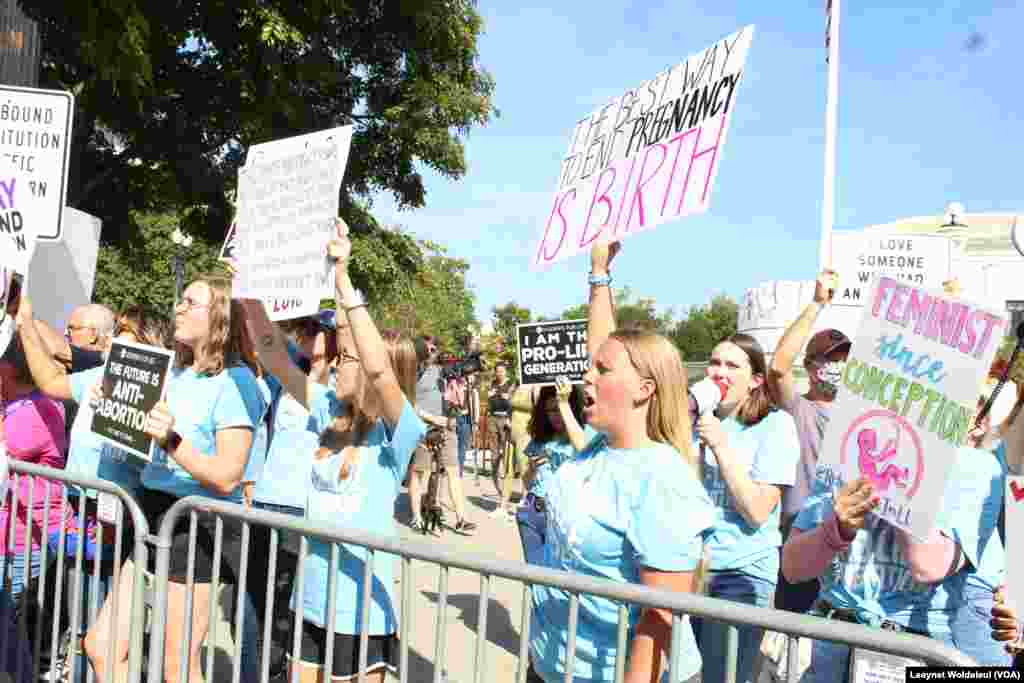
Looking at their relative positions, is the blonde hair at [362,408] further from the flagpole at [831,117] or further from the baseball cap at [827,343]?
Result: the flagpole at [831,117]

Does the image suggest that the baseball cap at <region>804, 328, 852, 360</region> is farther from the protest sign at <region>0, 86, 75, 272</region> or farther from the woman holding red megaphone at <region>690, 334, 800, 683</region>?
Result: the protest sign at <region>0, 86, 75, 272</region>

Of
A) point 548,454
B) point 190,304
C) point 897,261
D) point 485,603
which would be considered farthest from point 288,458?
point 897,261

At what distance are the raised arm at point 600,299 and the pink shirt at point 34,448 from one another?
6.99ft

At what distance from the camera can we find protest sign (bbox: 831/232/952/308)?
6.30 m

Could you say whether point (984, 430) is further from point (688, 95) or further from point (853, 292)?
point (853, 292)

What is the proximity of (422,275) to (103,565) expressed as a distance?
1469cm

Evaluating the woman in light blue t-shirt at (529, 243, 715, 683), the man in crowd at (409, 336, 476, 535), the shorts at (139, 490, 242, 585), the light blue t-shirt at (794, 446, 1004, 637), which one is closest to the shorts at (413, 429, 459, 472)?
the man in crowd at (409, 336, 476, 535)

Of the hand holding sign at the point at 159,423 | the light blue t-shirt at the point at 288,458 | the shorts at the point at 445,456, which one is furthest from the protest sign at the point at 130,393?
the shorts at the point at 445,456

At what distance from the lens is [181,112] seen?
1420 cm

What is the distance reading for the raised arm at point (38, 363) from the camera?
3.95 metres

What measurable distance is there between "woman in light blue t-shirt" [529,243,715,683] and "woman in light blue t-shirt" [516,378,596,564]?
2.39 metres

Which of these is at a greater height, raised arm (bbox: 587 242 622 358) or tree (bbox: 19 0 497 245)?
tree (bbox: 19 0 497 245)

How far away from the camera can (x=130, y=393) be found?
133 inches

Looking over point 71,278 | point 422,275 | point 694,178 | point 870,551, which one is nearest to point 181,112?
point 422,275
